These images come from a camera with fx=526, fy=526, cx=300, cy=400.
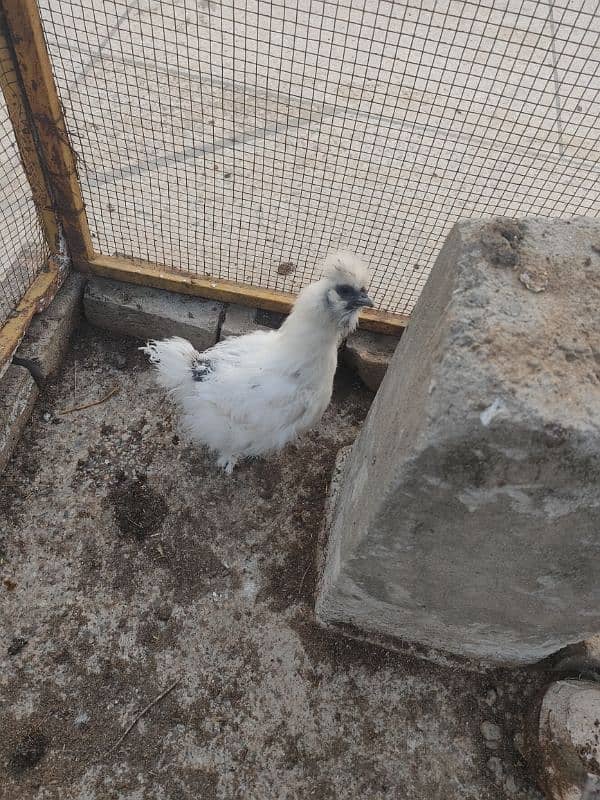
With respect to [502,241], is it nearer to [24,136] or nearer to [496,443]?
[496,443]

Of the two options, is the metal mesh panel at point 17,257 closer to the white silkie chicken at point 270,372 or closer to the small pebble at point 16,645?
the white silkie chicken at point 270,372

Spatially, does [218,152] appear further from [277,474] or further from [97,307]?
[277,474]

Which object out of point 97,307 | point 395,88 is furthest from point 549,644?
point 395,88

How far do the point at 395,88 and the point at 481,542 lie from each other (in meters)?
4.64

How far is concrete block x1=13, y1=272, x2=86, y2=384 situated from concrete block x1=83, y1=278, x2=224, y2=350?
83mm

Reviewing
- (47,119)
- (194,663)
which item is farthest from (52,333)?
(194,663)

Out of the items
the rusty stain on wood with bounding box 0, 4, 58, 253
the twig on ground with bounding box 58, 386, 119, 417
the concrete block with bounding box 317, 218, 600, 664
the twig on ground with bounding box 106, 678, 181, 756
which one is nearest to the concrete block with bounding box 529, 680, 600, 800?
the concrete block with bounding box 317, 218, 600, 664

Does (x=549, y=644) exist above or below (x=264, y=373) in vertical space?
below

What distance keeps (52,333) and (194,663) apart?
2.04m

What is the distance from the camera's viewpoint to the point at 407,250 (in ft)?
11.9

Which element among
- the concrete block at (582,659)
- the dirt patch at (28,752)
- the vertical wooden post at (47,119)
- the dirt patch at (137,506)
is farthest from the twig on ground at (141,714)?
the vertical wooden post at (47,119)

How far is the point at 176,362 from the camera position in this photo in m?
2.92

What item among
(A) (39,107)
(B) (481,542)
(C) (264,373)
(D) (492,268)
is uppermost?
(D) (492,268)

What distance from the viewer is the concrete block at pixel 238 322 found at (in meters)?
3.38
